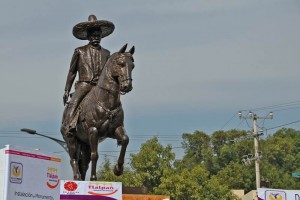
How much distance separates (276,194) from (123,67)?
4018mm

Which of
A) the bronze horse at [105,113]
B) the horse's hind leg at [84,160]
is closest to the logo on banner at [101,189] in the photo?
the bronze horse at [105,113]

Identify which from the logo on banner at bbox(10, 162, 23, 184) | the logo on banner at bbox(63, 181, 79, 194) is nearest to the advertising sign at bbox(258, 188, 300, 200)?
the logo on banner at bbox(63, 181, 79, 194)

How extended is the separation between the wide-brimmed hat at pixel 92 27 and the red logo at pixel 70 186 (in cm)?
443

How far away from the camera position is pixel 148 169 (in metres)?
49.2

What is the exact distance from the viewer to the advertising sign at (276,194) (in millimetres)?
16234

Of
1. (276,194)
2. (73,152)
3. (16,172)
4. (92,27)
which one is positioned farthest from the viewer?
(92,27)

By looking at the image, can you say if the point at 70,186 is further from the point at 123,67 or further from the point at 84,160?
the point at 84,160

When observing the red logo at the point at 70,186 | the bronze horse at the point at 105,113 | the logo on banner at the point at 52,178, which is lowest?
the logo on banner at the point at 52,178

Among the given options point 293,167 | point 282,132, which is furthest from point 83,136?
point 282,132

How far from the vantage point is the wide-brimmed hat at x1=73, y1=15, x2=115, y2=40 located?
18.0m

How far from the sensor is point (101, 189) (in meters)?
15.1

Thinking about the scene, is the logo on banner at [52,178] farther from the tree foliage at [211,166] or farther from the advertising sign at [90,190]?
the tree foliage at [211,166]

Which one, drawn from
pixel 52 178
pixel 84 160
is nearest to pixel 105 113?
pixel 84 160

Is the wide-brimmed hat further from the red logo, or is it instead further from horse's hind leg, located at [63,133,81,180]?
the red logo
